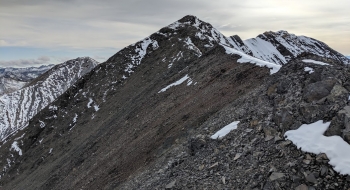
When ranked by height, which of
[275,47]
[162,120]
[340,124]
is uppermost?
[275,47]

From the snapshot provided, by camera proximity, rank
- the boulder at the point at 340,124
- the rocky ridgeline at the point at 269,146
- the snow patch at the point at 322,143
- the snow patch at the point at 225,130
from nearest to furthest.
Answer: the snow patch at the point at 322,143, the boulder at the point at 340,124, the rocky ridgeline at the point at 269,146, the snow patch at the point at 225,130

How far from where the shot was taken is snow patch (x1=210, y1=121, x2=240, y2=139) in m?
13.7

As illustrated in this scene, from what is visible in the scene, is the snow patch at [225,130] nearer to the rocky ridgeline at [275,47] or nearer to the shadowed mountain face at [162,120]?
the shadowed mountain face at [162,120]

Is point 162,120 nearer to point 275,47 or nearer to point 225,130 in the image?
point 225,130

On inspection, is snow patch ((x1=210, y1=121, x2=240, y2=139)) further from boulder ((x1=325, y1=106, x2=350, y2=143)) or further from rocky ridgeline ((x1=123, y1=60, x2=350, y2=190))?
boulder ((x1=325, y1=106, x2=350, y2=143))

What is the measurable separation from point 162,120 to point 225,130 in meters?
10.6

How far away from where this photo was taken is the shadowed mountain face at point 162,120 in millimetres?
13180

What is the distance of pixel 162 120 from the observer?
934 inches

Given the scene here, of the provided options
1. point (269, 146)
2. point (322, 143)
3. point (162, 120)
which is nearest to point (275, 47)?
point (162, 120)

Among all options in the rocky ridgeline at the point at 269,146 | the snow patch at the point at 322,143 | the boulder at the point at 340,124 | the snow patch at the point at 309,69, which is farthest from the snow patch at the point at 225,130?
the boulder at the point at 340,124

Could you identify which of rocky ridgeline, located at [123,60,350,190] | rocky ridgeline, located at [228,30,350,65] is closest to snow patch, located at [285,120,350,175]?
rocky ridgeline, located at [123,60,350,190]

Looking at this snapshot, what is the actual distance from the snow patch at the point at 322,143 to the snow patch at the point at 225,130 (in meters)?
3.55

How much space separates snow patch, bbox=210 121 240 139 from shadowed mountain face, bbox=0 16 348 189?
548 millimetres

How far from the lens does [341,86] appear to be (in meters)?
10.8
